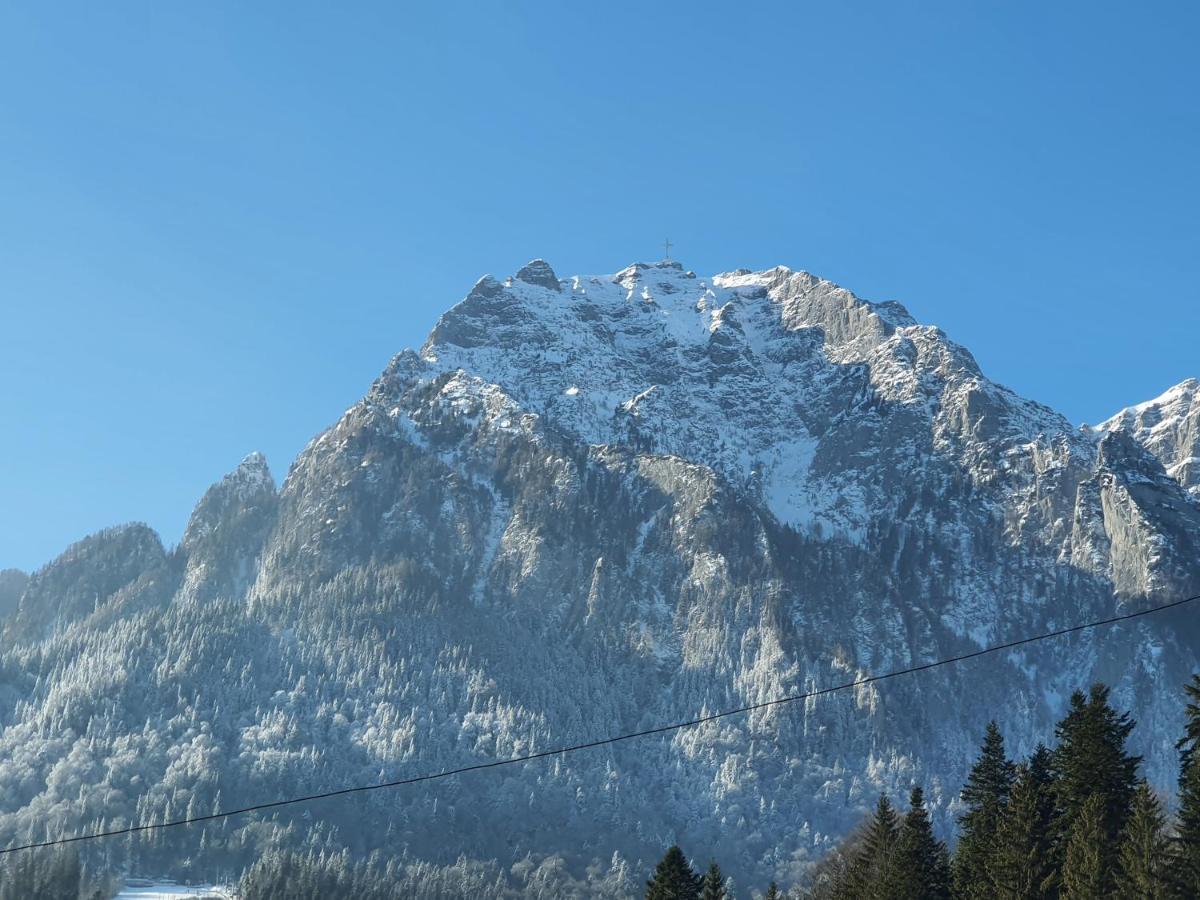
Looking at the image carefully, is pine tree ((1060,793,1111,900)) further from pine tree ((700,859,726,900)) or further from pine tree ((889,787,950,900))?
pine tree ((700,859,726,900))

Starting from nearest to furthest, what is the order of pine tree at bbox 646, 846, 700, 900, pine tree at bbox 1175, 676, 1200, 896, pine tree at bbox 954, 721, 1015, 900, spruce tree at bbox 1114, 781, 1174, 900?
pine tree at bbox 1175, 676, 1200, 896
spruce tree at bbox 1114, 781, 1174, 900
pine tree at bbox 954, 721, 1015, 900
pine tree at bbox 646, 846, 700, 900

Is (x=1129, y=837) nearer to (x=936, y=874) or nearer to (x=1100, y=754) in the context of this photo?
(x=1100, y=754)

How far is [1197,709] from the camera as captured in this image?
74.2 metres

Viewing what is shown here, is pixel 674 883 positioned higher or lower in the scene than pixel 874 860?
lower

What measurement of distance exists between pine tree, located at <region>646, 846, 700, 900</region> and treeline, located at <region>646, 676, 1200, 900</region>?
3.7 inches

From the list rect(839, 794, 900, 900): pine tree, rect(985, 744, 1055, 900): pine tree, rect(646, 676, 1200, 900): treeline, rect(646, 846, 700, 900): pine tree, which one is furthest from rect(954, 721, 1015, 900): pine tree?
rect(646, 846, 700, 900): pine tree

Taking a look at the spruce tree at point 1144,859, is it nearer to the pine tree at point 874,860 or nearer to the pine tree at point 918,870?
the pine tree at point 918,870

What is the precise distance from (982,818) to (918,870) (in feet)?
17.3

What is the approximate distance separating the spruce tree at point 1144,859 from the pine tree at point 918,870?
72.2 ft

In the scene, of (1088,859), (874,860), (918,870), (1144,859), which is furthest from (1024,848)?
(874,860)

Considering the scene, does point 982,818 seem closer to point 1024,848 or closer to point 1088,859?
point 1024,848

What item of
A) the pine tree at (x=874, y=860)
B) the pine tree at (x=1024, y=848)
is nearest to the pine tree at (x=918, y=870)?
the pine tree at (x=874, y=860)

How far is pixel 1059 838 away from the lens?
289ft

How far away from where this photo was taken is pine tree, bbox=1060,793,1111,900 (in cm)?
7812
